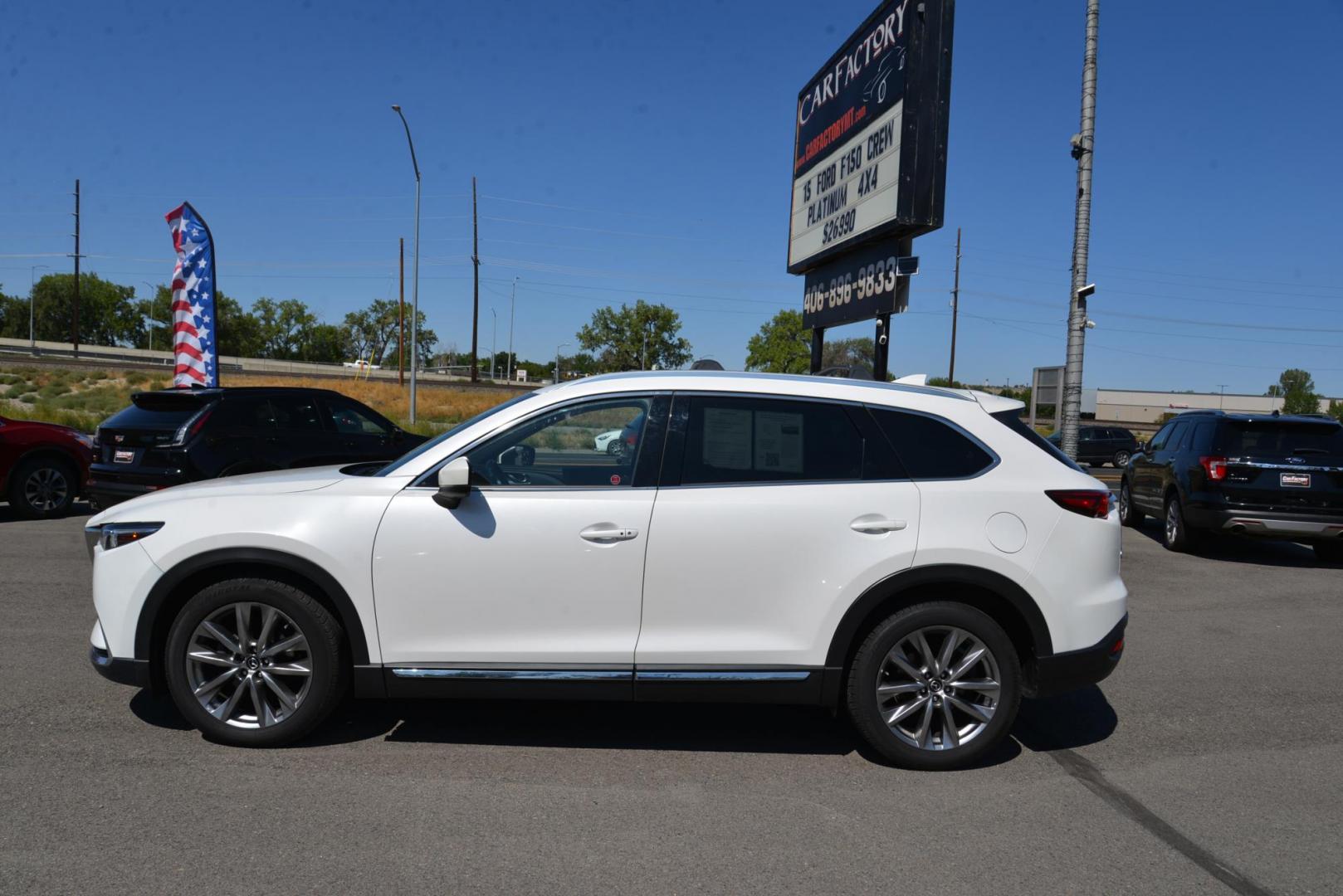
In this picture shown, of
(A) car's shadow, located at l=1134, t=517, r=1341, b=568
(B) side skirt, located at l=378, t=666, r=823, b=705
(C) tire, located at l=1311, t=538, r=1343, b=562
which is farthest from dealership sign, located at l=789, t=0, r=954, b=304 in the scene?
(B) side skirt, located at l=378, t=666, r=823, b=705

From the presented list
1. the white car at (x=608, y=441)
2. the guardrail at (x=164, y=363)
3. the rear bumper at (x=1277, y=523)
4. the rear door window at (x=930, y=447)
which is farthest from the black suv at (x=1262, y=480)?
the guardrail at (x=164, y=363)

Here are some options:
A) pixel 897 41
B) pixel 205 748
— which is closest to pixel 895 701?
pixel 205 748

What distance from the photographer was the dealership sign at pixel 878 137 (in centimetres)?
1048

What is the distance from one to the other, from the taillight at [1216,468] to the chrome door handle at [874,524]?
801 centimetres

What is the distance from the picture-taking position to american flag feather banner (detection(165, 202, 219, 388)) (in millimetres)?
17500

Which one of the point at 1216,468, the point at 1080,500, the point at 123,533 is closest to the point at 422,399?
the point at 1216,468

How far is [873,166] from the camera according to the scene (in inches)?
453

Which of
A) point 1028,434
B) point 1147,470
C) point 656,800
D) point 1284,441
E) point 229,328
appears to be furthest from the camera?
point 229,328

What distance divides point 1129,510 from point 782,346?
146ft

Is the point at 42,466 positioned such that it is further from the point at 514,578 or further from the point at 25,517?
the point at 514,578

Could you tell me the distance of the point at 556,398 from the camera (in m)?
4.37

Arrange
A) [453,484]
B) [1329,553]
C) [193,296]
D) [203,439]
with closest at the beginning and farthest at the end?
[453,484]
[203,439]
[1329,553]
[193,296]

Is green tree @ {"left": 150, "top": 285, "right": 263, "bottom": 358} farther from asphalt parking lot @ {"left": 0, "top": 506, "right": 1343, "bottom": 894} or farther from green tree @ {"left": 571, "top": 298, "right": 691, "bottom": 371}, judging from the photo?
asphalt parking lot @ {"left": 0, "top": 506, "right": 1343, "bottom": 894}

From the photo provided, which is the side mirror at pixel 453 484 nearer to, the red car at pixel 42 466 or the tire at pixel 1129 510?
the red car at pixel 42 466
